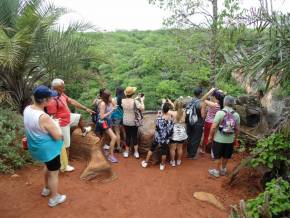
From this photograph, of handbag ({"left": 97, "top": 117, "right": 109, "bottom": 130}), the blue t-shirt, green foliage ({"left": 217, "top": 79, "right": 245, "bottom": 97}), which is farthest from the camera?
green foliage ({"left": 217, "top": 79, "right": 245, "bottom": 97})

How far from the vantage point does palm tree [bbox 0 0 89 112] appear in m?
7.54

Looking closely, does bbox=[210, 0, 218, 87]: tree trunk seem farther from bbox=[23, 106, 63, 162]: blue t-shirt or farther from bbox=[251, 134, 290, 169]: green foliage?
bbox=[23, 106, 63, 162]: blue t-shirt

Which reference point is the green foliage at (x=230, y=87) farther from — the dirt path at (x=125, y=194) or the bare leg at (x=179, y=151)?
the dirt path at (x=125, y=194)

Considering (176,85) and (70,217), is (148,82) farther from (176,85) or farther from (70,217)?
(70,217)

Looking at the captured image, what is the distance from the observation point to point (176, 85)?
36.6 ft

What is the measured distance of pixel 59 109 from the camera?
5.47m

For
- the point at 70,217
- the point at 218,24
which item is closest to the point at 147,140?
the point at 70,217

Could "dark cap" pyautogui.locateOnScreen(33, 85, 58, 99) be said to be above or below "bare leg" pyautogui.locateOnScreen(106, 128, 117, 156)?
above

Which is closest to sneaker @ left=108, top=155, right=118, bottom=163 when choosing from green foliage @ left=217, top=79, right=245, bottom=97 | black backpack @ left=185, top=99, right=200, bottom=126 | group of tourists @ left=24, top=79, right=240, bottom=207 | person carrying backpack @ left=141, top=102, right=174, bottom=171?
group of tourists @ left=24, top=79, right=240, bottom=207

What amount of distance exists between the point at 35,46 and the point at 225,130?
473 centimetres

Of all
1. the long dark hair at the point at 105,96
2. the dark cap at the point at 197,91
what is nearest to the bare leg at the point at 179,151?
the dark cap at the point at 197,91

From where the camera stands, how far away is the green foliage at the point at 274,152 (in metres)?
5.29

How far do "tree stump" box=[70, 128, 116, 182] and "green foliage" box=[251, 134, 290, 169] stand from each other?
2508 mm

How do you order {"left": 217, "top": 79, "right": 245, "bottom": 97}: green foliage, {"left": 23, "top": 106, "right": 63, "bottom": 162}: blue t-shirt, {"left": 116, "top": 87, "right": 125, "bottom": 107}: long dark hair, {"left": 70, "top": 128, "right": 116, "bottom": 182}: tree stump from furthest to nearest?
{"left": 217, "top": 79, "right": 245, "bottom": 97}: green foliage → {"left": 116, "top": 87, "right": 125, "bottom": 107}: long dark hair → {"left": 70, "top": 128, "right": 116, "bottom": 182}: tree stump → {"left": 23, "top": 106, "right": 63, "bottom": 162}: blue t-shirt
